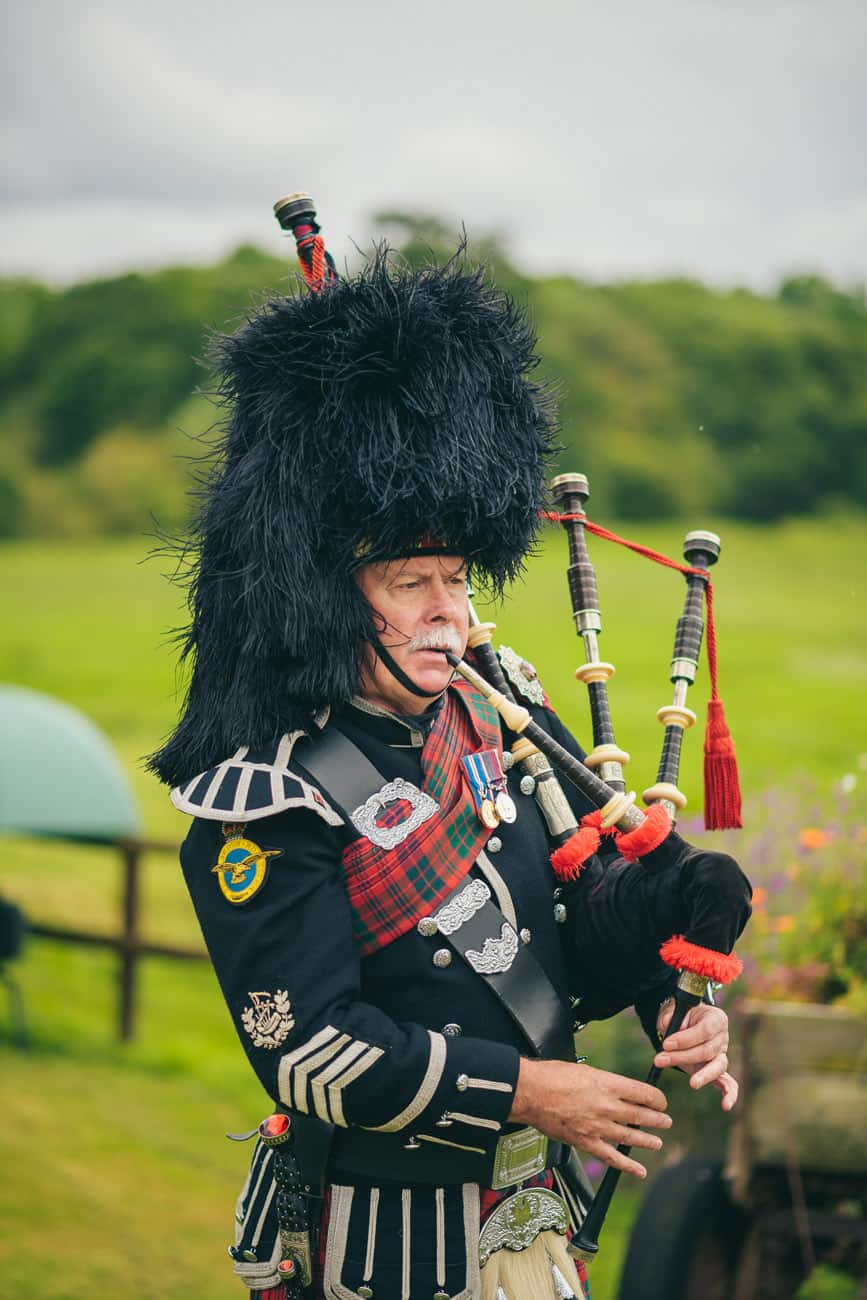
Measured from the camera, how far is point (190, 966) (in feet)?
26.7

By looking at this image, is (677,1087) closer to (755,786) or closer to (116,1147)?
(755,786)

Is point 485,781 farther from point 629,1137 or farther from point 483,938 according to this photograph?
point 629,1137

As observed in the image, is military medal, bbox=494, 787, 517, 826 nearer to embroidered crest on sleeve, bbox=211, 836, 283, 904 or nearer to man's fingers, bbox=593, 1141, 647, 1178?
embroidered crest on sleeve, bbox=211, 836, 283, 904

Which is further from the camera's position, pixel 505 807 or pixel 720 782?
pixel 720 782

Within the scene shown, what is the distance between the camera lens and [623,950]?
2146 millimetres

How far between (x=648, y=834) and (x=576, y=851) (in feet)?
0.48

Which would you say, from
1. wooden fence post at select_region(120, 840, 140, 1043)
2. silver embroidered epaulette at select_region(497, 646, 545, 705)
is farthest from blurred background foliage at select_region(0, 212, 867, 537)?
silver embroidered epaulette at select_region(497, 646, 545, 705)

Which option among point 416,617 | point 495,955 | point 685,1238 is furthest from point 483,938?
point 685,1238

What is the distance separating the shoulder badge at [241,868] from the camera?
193 centimetres

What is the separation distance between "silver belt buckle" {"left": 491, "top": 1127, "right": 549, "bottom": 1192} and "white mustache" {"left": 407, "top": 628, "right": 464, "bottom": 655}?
735 millimetres

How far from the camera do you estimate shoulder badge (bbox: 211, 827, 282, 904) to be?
193cm

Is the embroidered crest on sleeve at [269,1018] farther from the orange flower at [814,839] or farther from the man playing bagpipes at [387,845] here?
the orange flower at [814,839]

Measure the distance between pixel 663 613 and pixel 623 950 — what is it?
4.18 meters

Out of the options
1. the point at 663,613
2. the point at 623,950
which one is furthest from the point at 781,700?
the point at 623,950
